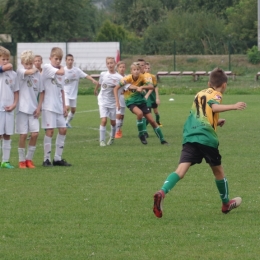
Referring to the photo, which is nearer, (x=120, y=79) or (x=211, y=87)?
(x=211, y=87)

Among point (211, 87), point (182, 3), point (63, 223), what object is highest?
→ point (182, 3)

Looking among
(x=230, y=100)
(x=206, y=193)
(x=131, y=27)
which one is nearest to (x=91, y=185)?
(x=206, y=193)

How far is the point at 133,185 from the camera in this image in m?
10.4

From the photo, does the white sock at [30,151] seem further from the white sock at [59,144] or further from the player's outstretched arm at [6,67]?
the player's outstretched arm at [6,67]

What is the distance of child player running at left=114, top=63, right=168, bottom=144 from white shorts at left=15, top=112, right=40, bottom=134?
3650mm

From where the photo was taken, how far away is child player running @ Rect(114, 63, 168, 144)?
50.9ft

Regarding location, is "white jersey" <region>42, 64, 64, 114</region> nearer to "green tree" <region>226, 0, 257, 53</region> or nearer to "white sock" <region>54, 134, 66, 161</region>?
"white sock" <region>54, 134, 66, 161</region>

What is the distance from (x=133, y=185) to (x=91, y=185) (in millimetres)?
569

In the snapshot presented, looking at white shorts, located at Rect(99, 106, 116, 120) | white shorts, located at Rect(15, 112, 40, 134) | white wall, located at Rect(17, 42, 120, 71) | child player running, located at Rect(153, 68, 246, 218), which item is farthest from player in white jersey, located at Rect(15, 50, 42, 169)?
white wall, located at Rect(17, 42, 120, 71)

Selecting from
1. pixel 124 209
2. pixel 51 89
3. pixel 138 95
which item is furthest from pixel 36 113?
pixel 138 95

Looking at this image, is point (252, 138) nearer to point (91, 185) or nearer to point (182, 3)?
point (91, 185)

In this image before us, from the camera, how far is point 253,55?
4566 centimetres

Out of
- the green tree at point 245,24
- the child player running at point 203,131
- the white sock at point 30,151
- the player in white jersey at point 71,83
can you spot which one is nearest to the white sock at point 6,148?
the white sock at point 30,151

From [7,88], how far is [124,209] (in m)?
3.97
